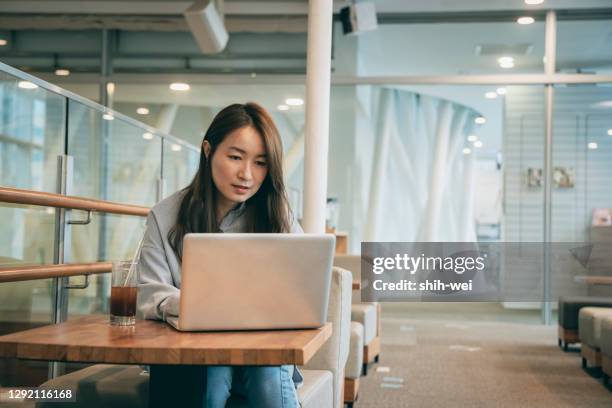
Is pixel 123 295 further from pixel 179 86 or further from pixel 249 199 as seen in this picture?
pixel 179 86

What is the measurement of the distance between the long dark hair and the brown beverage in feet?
0.67

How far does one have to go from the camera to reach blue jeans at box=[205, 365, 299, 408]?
1596 mm

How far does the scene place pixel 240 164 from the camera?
1.85 m

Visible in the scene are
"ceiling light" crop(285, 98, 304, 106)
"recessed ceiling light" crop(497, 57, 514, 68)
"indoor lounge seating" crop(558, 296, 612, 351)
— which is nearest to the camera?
"indoor lounge seating" crop(558, 296, 612, 351)

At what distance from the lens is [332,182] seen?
7.31 metres

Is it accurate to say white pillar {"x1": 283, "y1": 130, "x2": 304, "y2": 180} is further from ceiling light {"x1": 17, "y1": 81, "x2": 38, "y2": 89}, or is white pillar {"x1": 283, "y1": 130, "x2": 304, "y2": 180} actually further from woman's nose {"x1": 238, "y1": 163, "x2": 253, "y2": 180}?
woman's nose {"x1": 238, "y1": 163, "x2": 253, "y2": 180}

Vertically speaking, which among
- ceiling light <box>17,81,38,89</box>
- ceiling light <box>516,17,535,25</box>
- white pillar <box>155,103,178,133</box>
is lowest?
ceiling light <box>17,81,38,89</box>

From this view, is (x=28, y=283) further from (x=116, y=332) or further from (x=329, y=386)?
(x=116, y=332)

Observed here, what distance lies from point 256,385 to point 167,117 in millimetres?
6171

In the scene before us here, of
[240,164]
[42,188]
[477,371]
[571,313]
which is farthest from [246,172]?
[571,313]

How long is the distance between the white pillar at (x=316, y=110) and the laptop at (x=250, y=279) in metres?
3.11

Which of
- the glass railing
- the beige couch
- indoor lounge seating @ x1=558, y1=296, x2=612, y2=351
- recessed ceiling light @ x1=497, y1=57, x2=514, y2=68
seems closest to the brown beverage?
the glass railing

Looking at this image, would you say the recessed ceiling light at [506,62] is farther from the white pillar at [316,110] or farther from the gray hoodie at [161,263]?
the gray hoodie at [161,263]

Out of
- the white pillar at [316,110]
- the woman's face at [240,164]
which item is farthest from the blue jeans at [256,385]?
the white pillar at [316,110]
